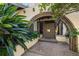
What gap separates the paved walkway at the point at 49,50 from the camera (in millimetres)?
2365

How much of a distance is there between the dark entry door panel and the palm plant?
0.26 m

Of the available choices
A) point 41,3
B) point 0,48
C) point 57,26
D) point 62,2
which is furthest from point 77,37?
point 0,48

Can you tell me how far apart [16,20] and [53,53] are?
0.69m

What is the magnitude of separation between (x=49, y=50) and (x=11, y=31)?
59 centimetres

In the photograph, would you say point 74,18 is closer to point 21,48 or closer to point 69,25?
point 69,25

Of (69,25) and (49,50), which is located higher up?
(69,25)

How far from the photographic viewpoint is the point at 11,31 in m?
2.23

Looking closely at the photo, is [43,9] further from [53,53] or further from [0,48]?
[0,48]

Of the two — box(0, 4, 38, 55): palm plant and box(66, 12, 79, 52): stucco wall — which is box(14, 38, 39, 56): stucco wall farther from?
box(66, 12, 79, 52): stucco wall

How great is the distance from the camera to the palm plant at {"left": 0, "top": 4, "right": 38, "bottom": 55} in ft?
7.16

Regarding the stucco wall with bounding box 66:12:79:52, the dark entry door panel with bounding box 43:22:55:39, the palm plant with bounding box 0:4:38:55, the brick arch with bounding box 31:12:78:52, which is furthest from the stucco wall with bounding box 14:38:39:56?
the stucco wall with bounding box 66:12:79:52

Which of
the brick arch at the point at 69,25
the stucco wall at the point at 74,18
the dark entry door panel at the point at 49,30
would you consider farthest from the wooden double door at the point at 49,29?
the stucco wall at the point at 74,18

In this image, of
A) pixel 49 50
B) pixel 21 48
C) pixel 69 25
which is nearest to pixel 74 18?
pixel 69 25

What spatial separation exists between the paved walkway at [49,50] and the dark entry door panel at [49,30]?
104 mm
